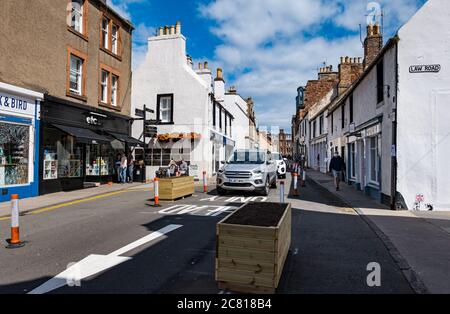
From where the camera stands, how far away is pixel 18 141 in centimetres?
1278

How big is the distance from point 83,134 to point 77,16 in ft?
20.5

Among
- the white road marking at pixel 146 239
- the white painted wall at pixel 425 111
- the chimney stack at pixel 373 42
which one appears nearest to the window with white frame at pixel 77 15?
the white road marking at pixel 146 239

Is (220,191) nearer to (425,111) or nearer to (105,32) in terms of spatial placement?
(425,111)

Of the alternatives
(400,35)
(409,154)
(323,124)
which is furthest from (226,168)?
(323,124)

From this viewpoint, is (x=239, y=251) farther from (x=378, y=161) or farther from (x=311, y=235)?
(x=378, y=161)

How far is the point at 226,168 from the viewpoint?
14000 millimetres

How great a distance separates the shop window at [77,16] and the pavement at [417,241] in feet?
50.4

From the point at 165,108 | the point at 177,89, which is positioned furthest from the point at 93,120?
the point at 177,89

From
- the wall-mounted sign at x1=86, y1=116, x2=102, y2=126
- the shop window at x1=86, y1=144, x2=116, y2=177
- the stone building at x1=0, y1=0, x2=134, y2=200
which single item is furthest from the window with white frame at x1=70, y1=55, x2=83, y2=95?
the shop window at x1=86, y1=144, x2=116, y2=177

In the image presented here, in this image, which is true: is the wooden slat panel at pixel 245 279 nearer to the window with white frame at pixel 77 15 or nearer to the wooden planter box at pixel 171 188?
the wooden planter box at pixel 171 188

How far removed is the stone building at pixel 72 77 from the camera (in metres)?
12.9

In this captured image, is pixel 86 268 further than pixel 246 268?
Yes

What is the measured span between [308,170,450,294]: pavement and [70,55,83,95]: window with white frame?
1398 centimetres
